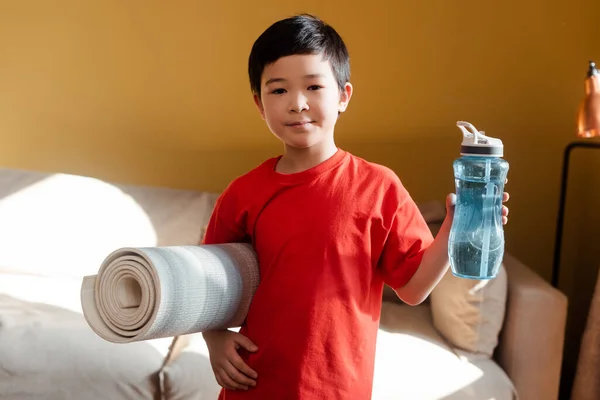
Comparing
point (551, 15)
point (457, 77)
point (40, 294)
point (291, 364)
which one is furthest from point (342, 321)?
point (551, 15)

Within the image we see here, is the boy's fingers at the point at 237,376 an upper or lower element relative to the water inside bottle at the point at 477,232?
lower

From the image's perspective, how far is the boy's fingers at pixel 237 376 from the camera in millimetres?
1141

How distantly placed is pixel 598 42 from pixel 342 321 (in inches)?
80.3

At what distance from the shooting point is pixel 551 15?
2.69 metres

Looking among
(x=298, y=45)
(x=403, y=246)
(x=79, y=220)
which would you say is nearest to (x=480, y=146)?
(x=403, y=246)

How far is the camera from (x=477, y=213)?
3.53 feet

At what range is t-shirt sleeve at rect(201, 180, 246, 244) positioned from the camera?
122cm

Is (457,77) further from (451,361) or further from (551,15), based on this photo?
(451,361)

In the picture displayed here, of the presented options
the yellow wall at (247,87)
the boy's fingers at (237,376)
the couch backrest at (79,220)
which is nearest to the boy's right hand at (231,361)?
the boy's fingers at (237,376)

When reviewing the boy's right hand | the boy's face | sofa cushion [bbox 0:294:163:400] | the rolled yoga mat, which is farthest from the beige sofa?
the boy's face

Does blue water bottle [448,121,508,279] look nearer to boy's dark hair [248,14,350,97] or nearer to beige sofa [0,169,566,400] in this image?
boy's dark hair [248,14,350,97]

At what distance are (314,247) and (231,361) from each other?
23 cm

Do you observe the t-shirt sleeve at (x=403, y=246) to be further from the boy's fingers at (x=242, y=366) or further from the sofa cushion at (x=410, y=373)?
the sofa cushion at (x=410, y=373)

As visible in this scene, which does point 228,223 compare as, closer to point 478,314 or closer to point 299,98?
point 299,98
